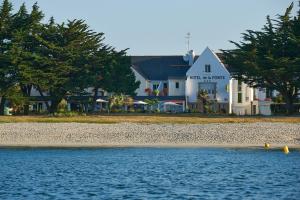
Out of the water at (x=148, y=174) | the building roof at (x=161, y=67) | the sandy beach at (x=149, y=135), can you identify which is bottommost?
the water at (x=148, y=174)

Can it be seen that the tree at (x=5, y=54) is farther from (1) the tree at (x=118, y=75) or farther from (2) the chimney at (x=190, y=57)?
(2) the chimney at (x=190, y=57)

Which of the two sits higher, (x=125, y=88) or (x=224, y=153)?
(x=125, y=88)

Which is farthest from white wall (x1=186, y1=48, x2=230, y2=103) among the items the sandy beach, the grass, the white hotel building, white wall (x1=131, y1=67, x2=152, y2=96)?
the sandy beach

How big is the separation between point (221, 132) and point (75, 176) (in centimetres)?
2434

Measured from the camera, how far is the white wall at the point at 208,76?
11081cm

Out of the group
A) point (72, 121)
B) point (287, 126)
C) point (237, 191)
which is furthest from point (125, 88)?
point (237, 191)

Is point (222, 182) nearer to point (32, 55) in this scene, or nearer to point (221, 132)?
point (221, 132)

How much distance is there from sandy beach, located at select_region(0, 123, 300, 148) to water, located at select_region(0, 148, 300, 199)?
8.57 ft

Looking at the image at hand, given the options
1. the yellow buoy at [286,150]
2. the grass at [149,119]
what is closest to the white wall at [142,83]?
the grass at [149,119]

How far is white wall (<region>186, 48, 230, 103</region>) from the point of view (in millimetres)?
110812

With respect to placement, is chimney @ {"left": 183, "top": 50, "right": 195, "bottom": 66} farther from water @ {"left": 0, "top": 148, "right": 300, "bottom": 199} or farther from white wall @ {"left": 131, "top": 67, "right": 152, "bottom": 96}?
water @ {"left": 0, "top": 148, "right": 300, "bottom": 199}

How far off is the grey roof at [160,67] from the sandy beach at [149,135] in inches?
1656

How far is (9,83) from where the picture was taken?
3548 inches

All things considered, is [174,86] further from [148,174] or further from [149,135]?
[148,174]
